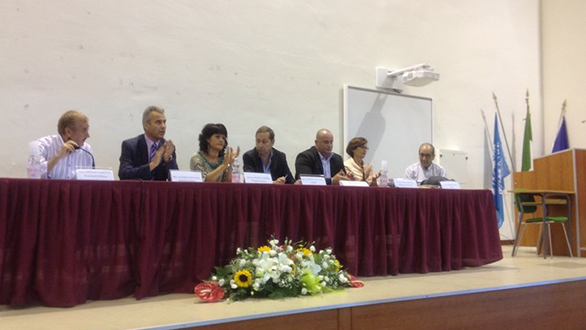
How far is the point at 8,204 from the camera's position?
219 centimetres

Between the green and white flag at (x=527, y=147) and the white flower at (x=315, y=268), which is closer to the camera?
the white flower at (x=315, y=268)

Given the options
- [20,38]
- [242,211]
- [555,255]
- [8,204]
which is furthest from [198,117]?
[555,255]

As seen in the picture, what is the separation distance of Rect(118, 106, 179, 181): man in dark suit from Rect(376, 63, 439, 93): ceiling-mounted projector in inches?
128

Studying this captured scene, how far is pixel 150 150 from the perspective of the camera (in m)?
3.10

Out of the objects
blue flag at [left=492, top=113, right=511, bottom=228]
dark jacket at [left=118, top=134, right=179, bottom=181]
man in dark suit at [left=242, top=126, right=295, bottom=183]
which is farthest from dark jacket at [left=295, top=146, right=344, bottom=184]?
blue flag at [left=492, top=113, right=511, bottom=228]

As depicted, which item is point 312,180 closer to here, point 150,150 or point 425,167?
point 150,150

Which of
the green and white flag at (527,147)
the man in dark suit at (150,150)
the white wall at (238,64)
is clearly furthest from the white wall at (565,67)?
the man in dark suit at (150,150)

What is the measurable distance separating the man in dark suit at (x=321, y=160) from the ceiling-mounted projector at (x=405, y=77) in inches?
75.8

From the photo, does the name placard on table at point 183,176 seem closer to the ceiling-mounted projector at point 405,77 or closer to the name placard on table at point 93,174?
the name placard on table at point 93,174

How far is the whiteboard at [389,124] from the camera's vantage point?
5.52 meters

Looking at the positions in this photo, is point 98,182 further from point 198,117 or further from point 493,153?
point 493,153

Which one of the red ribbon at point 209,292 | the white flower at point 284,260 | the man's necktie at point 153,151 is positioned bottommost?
the red ribbon at point 209,292

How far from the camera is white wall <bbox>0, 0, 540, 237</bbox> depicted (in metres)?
3.92

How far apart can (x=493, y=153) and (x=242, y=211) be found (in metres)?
4.97
